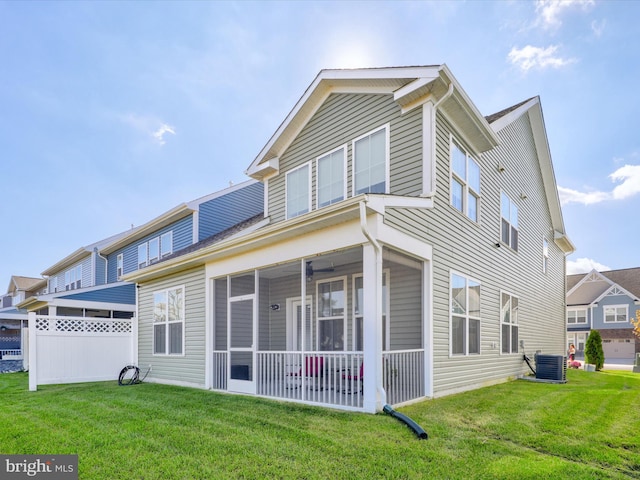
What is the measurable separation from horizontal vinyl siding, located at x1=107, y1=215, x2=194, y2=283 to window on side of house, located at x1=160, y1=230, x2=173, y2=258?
182mm

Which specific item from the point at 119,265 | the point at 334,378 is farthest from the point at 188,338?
the point at 119,265

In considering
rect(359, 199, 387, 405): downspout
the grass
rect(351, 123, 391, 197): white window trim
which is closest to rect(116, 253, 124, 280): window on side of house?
the grass

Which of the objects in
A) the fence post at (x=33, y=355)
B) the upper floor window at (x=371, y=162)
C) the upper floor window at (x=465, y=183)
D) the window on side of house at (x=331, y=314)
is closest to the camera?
the upper floor window at (x=371, y=162)

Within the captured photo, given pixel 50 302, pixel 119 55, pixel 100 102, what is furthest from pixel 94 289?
pixel 119 55

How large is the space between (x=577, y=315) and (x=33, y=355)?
131ft

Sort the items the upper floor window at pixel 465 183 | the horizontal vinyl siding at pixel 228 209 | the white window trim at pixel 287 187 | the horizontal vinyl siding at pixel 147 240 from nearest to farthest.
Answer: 1. the upper floor window at pixel 465 183
2. the white window trim at pixel 287 187
3. the horizontal vinyl siding at pixel 228 209
4. the horizontal vinyl siding at pixel 147 240

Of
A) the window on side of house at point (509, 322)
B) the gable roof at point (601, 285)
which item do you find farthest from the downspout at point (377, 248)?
the gable roof at point (601, 285)

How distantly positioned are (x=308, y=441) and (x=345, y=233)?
121 inches

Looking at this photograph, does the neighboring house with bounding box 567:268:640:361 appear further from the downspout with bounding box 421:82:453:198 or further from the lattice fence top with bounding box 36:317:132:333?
the lattice fence top with bounding box 36:317:132:333

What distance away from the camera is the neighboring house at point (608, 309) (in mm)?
33688

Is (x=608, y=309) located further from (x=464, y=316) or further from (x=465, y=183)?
(x=465, y=183)

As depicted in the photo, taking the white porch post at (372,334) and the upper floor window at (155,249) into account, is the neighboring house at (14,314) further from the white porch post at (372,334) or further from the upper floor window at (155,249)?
the white porch post at (372,334)

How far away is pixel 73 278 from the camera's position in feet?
80.4

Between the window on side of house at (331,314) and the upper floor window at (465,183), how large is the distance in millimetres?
3117
